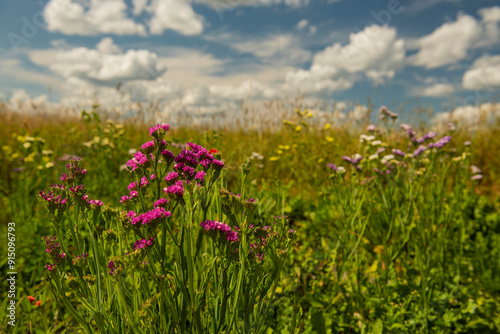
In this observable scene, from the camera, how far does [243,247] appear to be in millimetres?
1085

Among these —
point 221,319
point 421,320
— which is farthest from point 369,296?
point 221,319

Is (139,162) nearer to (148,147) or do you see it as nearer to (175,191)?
(148,147)

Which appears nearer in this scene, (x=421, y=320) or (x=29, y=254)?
(x=421, y=320)

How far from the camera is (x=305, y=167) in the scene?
4.72 metres

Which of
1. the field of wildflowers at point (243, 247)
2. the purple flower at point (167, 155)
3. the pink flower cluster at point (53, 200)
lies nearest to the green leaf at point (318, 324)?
the field of wildflowers at point (243, 247)

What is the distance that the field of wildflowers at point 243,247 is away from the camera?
1139 millimetres

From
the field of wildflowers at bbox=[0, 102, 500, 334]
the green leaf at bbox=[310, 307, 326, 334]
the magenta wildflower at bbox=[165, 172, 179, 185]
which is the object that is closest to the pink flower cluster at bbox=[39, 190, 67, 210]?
the field of wildflowers at bbox=[0, 102, 500, 334]

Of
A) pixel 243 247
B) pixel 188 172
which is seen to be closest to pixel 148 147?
pixel 188 172

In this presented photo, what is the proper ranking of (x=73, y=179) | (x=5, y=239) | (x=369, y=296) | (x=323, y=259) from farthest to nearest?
(x=5, y=239), (x=323, y=259), (x=369, y=296), (x=73, y=179)

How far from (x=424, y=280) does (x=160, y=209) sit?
182 centimetres

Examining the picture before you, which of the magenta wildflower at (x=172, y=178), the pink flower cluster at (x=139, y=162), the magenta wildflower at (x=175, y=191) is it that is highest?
the pink flower cluster at (x=139, y=162)

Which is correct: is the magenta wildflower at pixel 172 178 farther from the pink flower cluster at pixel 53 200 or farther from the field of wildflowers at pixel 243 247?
the pink flower cluster at pixel 53 200

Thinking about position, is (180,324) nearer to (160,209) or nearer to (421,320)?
(160,209)

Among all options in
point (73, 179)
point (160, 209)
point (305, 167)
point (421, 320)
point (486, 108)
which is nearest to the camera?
point (160, 209)
